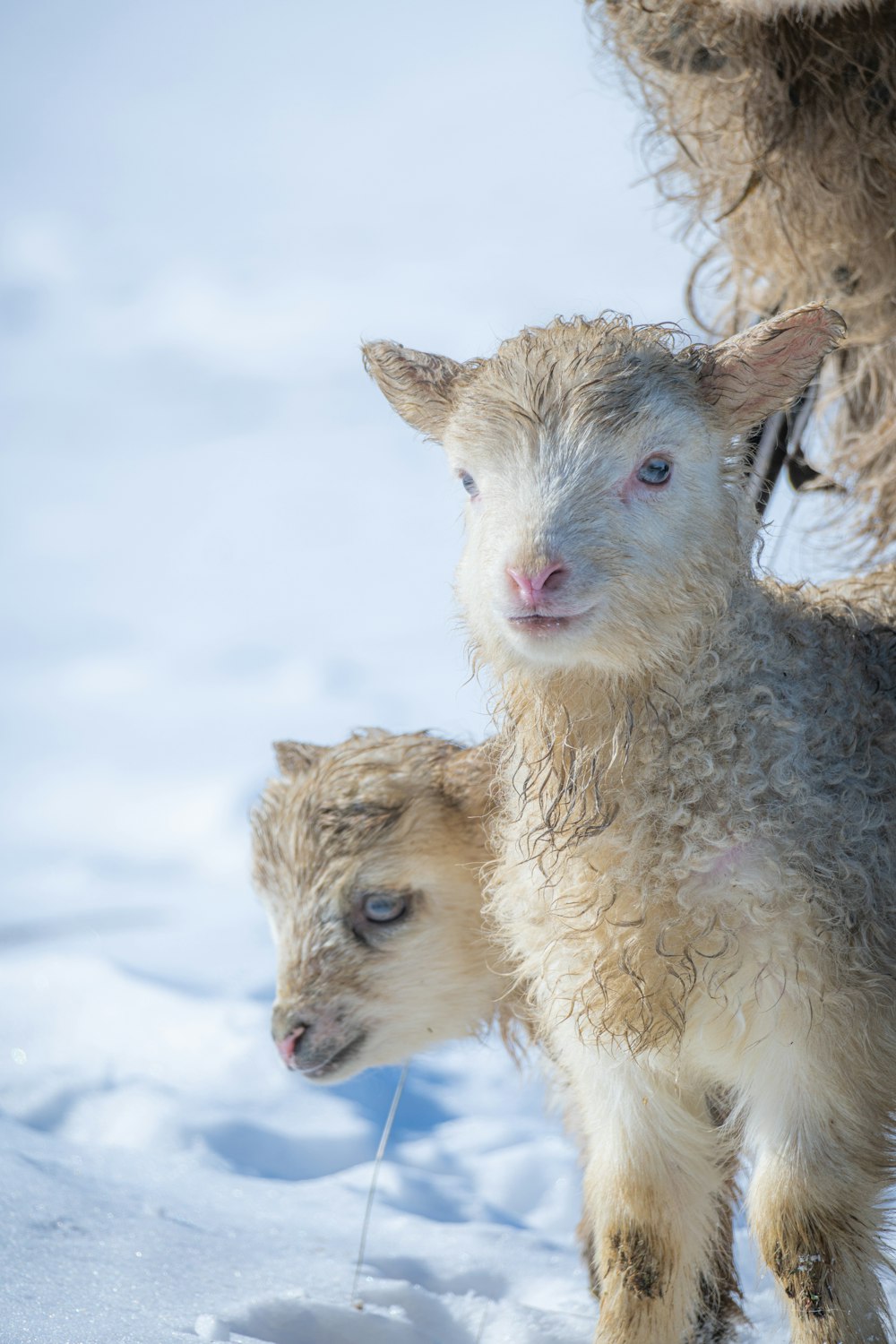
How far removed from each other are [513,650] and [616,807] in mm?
241

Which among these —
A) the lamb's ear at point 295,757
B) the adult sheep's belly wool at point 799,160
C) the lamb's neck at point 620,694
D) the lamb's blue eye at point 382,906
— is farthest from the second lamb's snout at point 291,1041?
the adult sheep's belly wool at point 799,160

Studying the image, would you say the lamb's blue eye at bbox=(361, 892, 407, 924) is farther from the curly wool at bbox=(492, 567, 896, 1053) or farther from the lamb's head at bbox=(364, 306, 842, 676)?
the lamb's head at bbox=(364, 306, 842, 676)

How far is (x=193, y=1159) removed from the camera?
3064 millimetres

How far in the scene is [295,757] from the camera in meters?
2.52

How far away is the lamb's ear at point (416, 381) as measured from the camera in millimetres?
1926

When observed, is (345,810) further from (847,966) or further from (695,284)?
(695,284)

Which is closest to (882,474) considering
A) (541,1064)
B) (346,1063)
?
(541,1064)

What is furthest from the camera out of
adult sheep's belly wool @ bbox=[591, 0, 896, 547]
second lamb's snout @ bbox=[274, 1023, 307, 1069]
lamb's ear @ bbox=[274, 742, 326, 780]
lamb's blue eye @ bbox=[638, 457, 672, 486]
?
adult sheep's belly wool @ bbox=[591, 0, 896, 547]

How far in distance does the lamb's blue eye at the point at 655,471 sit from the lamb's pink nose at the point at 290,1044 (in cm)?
113

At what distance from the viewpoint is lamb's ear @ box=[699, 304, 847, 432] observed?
177 centimetres

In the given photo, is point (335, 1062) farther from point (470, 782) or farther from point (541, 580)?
point (541, 580)

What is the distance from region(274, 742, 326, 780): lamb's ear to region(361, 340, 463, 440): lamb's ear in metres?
0.74

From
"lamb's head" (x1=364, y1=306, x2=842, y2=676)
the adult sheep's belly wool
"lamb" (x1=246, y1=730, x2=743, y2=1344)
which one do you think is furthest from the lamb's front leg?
the adult sheep's belly wool

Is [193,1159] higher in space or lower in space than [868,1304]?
lower
